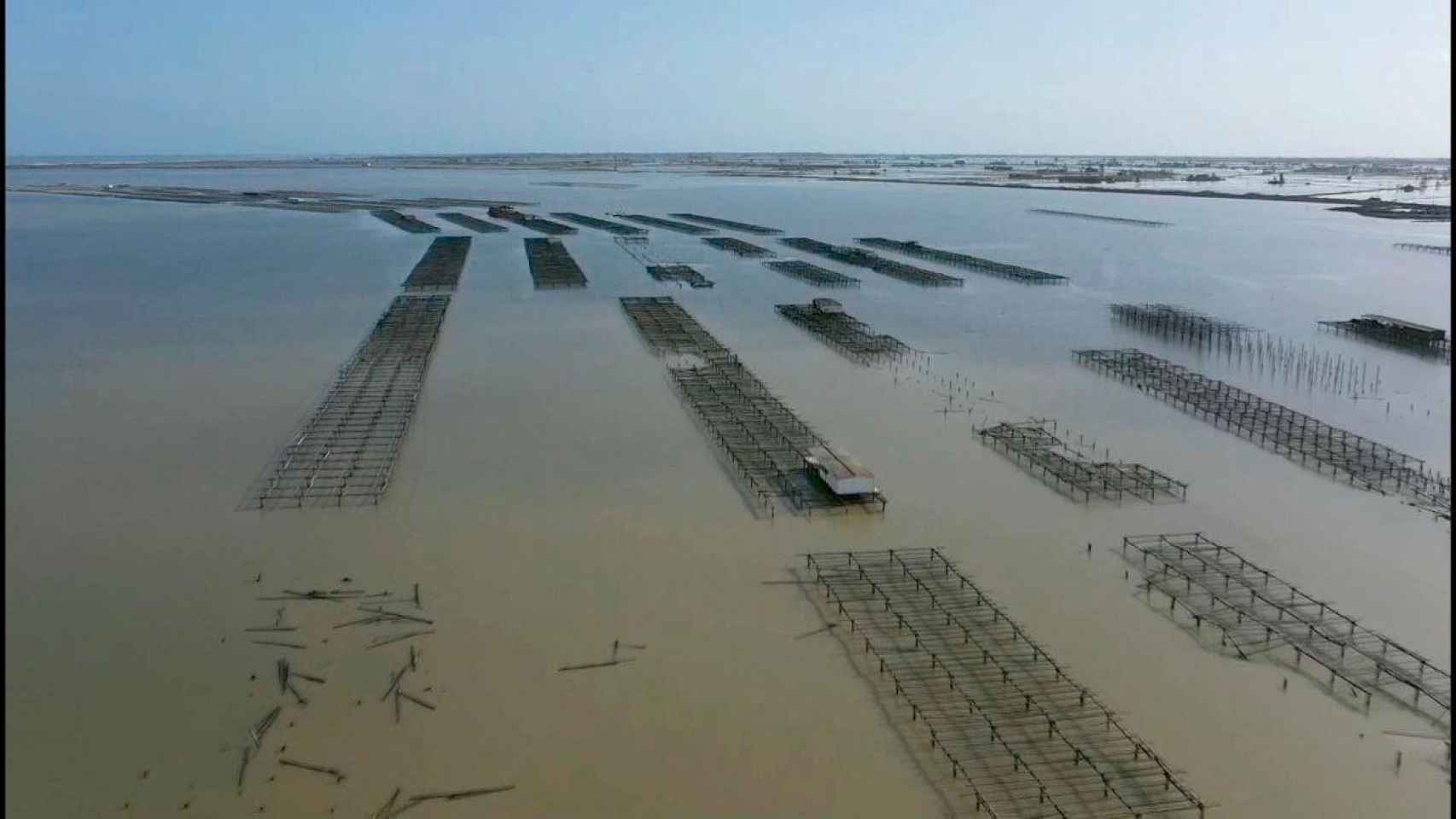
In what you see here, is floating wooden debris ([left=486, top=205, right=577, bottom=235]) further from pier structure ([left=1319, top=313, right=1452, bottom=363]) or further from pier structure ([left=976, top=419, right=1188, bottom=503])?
pier structure ([left=976, top=419, right=1188, bottom=503])

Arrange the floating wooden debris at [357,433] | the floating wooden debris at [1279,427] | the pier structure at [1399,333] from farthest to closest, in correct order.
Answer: the pier structure at [1399,333]
the floating wooden debris at [1279,427]
the floating wooden debris at [357,433]

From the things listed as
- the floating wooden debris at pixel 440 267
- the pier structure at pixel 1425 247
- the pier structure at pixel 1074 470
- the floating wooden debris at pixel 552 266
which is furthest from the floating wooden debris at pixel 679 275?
the pier structure at pixel 1425 247

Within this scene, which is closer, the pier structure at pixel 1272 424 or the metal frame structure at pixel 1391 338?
the pier structure at pixel 1272 424

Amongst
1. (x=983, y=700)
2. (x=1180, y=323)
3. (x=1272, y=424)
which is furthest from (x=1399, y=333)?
(x=983, y=700)

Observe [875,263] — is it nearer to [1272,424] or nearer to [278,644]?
[1272,424]

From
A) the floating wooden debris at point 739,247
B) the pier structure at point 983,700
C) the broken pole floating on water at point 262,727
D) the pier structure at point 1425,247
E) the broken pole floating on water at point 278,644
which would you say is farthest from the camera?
the floating wooden debris at point 739,247

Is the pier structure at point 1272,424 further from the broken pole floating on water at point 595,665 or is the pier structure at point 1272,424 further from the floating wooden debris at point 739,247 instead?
the floating wooden debris at point 739,247
